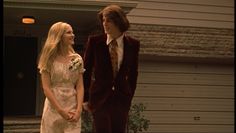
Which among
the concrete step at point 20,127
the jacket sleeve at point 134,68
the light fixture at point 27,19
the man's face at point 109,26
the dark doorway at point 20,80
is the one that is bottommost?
the concrete step at point 20,127

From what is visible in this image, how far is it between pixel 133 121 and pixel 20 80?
11.0 feet

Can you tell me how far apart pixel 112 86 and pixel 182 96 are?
710cm

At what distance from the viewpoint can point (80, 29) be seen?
421 inches

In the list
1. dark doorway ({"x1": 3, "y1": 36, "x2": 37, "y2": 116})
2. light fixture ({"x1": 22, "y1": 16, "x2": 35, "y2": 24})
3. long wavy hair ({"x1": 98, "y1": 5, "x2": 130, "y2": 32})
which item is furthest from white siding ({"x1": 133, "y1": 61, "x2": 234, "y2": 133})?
long wavy hair ({"x1": 98, "y1": 5, "x2": 130, "y2": 32})

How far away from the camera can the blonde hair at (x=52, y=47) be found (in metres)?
3.94

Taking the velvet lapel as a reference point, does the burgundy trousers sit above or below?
below

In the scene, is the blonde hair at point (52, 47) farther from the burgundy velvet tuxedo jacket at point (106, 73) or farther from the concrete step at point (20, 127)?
the concrete step at point (20, 127)

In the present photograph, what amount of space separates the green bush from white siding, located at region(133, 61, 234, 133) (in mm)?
700

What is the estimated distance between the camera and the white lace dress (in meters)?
3.90

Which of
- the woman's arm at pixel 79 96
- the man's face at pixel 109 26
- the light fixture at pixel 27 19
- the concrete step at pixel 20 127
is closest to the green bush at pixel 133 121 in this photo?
the concrete step at pixel 20 127

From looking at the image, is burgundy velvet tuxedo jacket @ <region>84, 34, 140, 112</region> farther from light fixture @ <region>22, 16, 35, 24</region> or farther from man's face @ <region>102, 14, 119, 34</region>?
light fixture @ <region>22, 16, 35, 24</region>

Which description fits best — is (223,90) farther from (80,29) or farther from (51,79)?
(51,79)

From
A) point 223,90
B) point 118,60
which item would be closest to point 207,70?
point 223,90

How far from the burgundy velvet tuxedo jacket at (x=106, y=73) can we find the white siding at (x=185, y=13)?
6.28 metres
